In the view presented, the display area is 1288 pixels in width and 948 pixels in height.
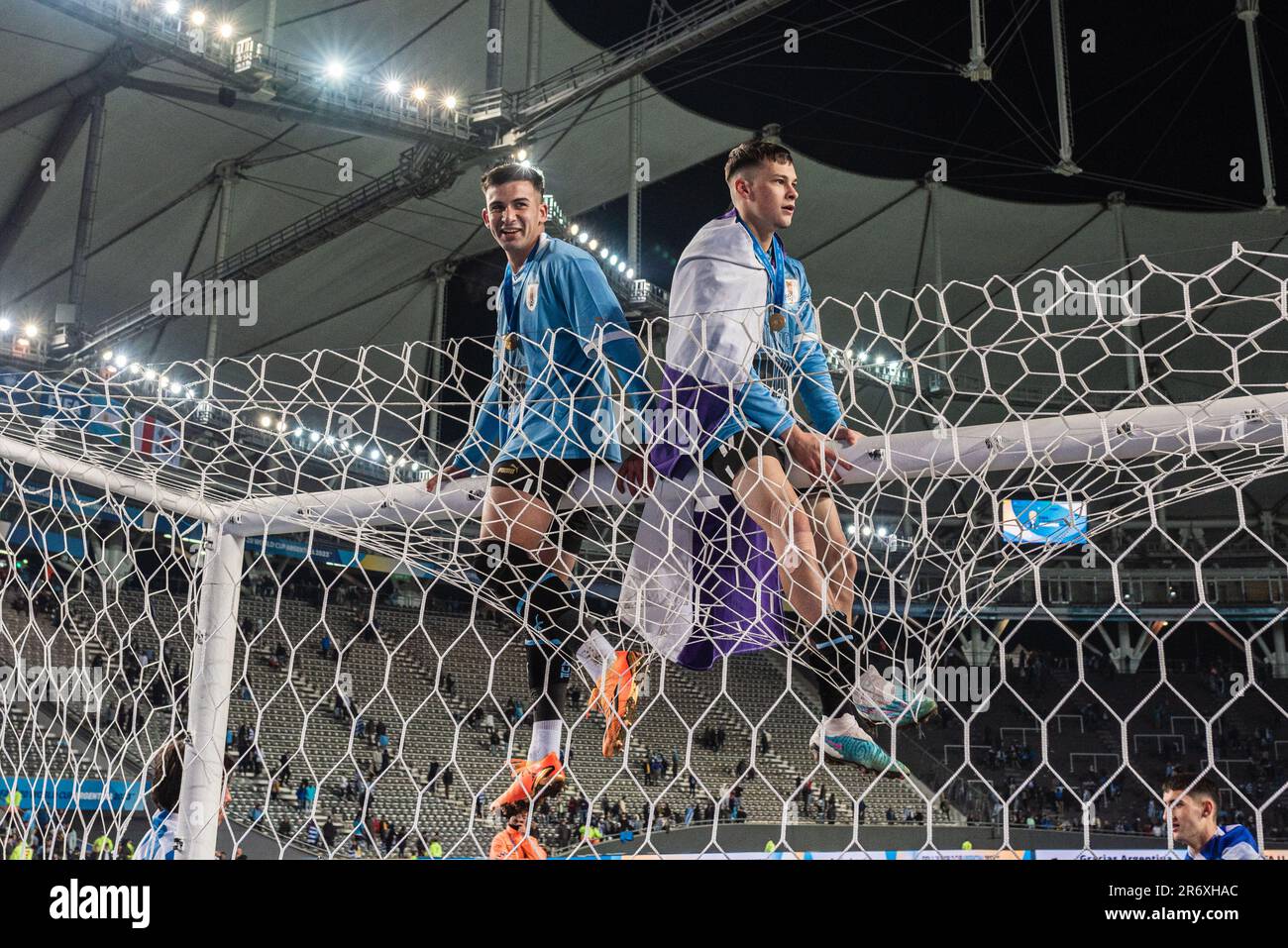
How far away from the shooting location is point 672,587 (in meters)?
2.71

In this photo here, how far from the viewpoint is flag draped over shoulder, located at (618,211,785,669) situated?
262 centimetres

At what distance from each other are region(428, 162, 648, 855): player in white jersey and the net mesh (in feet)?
0.11

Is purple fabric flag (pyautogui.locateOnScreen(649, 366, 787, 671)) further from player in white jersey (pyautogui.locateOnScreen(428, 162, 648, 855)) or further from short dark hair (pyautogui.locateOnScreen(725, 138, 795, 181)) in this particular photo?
short dark hair (pyautogui.locateOnScreen(725, 138, 795, 181))

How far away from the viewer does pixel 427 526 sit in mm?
3277

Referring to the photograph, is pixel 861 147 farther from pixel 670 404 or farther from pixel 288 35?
pixel 670 404

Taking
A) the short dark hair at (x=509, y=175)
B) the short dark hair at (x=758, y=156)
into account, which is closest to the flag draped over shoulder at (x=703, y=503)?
the short dark hair at (x=758, y=156)

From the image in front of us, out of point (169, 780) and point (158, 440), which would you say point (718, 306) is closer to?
point (158, 440)

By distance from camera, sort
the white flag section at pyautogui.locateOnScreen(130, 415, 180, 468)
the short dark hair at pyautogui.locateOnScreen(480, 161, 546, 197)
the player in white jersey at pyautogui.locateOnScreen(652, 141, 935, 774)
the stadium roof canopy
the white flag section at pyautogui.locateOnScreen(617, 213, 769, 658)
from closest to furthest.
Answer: the player in white jersey at pyautogui.locateOnScreen(652, 141, 935, 774) → the white flag section at pyautogui.locateOnScreen(617, 213, 769, 658) → the short dark hair at pyautogui.locateOnScreen(480, 161, 546, 197) → the white flag section at pyautogui.locateOnScreen(130, 415, 180, 468) → the stadium roof canopy

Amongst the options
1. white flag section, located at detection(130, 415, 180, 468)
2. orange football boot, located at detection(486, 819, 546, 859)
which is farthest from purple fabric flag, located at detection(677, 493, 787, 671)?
white flag section, located at detection(130, 415, 180, 468)

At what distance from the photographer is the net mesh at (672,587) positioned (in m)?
2.60

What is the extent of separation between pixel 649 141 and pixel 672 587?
16.6m

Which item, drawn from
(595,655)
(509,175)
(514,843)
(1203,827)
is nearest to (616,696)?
(595,655)

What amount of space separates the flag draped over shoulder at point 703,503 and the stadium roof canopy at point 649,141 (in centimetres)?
1239

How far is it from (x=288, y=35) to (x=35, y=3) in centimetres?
353
